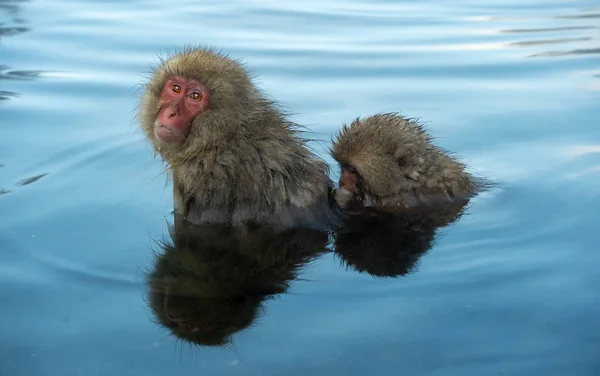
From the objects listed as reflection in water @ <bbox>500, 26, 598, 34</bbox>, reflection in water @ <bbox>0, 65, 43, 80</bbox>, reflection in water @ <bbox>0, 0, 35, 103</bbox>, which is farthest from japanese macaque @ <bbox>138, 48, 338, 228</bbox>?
reflection in water @ <bbox>500, 26, 598, 34</bbox>

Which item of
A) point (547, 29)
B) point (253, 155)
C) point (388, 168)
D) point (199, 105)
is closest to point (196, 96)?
point (199, 105)

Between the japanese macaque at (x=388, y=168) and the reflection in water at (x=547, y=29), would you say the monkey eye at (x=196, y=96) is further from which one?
the reflection in water at (x=547, y=29)

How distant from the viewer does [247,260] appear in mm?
4391

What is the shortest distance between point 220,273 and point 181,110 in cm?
80

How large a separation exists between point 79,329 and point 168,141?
3.79 ft

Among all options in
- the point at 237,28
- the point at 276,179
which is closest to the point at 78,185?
the point at 276,179

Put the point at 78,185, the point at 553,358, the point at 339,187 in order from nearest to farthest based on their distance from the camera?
the point at 553,358, the point at 339,187, the point at 78,185

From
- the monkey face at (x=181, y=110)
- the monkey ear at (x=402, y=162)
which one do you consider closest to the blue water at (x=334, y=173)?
the monkey ear at (x=402, y=162)

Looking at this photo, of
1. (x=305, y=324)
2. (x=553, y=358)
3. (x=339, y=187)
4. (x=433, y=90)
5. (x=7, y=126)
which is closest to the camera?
(x=553, y=358)

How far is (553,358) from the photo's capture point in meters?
3.48

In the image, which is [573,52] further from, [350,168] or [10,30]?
[10,30]

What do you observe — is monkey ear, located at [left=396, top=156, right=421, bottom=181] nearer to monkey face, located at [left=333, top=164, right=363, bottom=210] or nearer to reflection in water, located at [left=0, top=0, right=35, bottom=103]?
monkey face, located at [left=333, top=164, right=363, bottom=210]

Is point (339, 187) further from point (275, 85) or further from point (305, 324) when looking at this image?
point (275, 85)

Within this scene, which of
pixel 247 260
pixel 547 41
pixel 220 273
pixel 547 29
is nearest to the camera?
pixel 220 273
